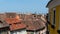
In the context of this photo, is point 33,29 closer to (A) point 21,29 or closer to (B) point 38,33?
(B) point 38,33

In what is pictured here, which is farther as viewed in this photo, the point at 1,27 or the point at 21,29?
the point at 21,29

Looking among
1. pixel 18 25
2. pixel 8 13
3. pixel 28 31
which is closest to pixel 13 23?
pixel 18 25

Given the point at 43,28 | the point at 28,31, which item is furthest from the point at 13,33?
the point at 43,28

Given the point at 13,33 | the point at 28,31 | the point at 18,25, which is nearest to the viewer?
the point at 13,33

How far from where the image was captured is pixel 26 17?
66.3 meters

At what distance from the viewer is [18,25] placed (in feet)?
137

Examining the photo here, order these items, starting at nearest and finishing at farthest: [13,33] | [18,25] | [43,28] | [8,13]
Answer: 1. [13,33]
2. [18,25]
3. [43,28]
4. [8,13]

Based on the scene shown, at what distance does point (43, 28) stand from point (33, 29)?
5.48 meters

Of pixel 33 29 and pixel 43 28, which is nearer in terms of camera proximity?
pixel 33 29

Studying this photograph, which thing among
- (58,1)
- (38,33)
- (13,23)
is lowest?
(38,33)

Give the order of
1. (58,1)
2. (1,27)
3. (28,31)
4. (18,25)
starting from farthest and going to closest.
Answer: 1. (28,31)
2. (18,25)
3. (1,27)
4. (58,1)

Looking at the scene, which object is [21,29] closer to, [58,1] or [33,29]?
[33,29]

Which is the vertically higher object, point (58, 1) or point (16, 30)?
point (58, 1)

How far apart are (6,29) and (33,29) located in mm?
15804
